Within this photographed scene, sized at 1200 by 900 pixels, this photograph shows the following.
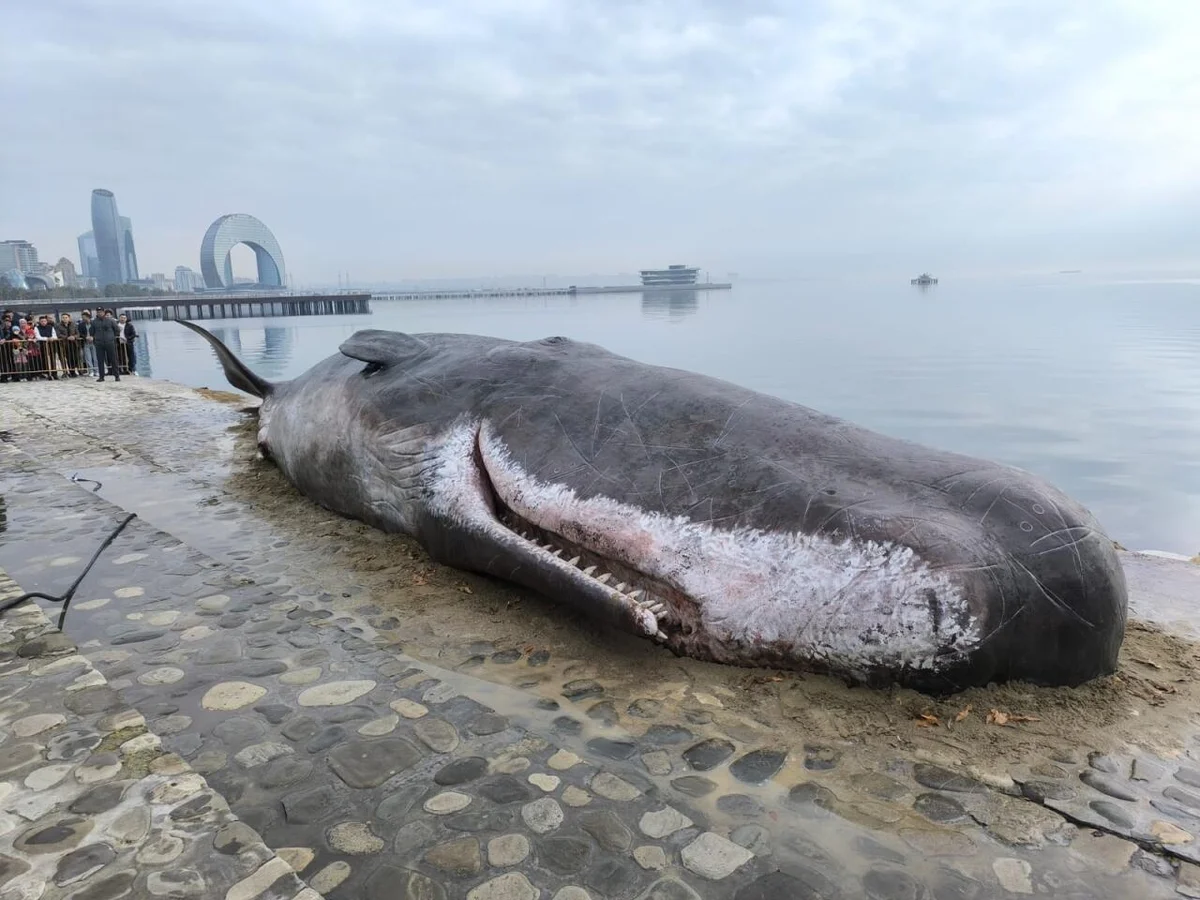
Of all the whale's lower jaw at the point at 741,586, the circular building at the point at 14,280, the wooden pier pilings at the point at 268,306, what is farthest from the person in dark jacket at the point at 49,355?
the circular building at the point at 14,280

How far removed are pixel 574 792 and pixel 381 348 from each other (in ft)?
15.0

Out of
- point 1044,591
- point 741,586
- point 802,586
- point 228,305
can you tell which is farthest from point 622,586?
point 228,305

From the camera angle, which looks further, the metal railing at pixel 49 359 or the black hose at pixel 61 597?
the metal railing at pixel 49 359

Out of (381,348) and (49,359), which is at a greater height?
(381,348)

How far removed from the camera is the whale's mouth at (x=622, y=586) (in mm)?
4129

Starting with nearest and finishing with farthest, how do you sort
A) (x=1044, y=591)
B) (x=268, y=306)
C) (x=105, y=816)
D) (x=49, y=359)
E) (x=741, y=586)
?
1. (x=105, y=816)
2. (x=1044, y=591)
3. (x=741, y=586)
4. (x=49, y=359)
5. (x=268, y=306)

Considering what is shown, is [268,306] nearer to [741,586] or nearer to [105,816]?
[741,586]

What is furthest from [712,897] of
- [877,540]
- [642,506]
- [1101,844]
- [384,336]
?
[384,336]

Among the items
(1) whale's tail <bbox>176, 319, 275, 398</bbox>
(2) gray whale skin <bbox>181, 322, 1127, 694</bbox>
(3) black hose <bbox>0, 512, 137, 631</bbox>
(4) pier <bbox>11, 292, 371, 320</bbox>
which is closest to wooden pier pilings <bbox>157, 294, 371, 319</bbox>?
(4) pier <bbox>11, 292, 371, 320</bbox>

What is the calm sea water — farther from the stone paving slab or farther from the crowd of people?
the stone paving slab

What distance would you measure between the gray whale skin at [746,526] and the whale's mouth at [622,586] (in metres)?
0.01

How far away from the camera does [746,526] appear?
161 inches

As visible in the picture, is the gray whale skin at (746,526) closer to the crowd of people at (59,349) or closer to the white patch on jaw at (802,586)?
the white patch on jaw at (802,586)

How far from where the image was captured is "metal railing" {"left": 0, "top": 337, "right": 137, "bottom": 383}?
65.7ft
